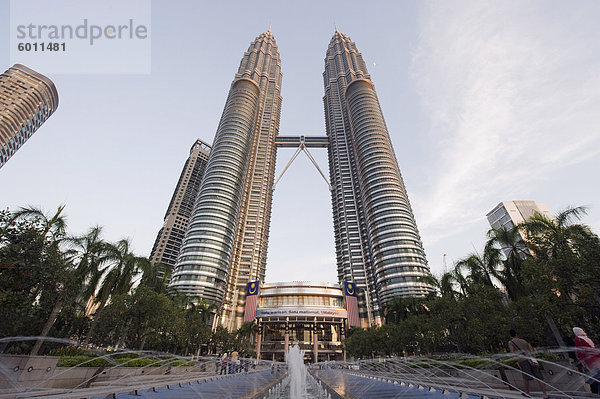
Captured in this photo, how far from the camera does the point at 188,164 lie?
170500 mm

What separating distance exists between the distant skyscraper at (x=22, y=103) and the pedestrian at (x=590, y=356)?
12932cm

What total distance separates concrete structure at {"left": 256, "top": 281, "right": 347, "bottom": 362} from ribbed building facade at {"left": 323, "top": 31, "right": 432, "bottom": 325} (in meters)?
15.6

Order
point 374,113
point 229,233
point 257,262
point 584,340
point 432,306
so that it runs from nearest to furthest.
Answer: point 584,340
point 432,306
point 229,233
point 257,262
point 374,113

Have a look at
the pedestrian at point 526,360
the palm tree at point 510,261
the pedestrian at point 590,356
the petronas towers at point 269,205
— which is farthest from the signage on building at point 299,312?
the pedestrian at point 590,356

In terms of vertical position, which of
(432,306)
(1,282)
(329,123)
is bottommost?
(1,282)

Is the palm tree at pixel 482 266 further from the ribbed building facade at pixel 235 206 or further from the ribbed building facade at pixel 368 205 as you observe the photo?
the ribbed building facade at pixel 368 205

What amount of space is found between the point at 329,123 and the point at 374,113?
4257 cm

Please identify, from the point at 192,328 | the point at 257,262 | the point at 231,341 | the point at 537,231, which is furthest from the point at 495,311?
the point at 257,262

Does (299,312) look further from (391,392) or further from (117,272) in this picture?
(391,392)

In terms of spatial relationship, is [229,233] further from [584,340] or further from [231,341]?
[584,340]

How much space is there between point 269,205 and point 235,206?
34773 mm

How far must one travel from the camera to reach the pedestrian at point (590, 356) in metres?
6.88

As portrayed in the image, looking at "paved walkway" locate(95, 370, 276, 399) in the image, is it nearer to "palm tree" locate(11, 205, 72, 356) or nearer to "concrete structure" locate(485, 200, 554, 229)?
"palm tree" locate(11, 205, 72, 356)

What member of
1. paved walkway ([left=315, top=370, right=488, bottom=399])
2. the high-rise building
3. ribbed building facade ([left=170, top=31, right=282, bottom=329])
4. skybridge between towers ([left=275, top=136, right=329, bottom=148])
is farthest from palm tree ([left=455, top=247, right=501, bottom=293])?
skybridge between towers ([left=275, top=136, right=329, bottom=148])
